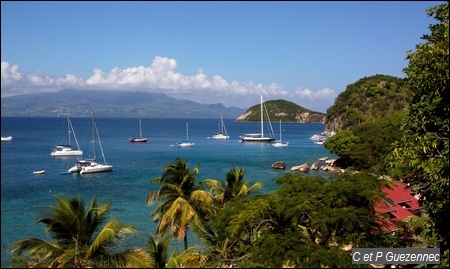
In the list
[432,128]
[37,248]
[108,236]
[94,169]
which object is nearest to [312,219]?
[432,128]

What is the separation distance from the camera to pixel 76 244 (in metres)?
11.3

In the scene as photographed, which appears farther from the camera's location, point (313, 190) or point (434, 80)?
point (313, 190)

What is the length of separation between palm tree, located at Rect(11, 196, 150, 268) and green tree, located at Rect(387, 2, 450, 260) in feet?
25.2

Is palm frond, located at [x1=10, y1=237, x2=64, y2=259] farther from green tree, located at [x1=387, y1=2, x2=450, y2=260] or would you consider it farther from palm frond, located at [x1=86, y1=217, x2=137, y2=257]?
green tree, located at [x1=387, y1=2, x2=450, y2=260]

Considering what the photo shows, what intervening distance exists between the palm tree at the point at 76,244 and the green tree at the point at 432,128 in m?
7.67

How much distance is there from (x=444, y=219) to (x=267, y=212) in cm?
554

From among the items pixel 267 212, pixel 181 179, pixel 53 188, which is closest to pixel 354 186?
pixel 267 212

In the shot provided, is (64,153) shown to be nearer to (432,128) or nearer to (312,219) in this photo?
(312,219)

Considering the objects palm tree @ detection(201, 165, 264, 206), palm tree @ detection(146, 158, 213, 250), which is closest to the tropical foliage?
palm tree @ detection(201, 165, 264, 206)

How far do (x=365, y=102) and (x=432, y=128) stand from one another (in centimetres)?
10969

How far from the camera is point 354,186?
13.8 metres

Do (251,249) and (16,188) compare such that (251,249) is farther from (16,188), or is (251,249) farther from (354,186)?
(16,188)

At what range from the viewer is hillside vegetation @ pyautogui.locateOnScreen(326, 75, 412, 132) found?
107306mm

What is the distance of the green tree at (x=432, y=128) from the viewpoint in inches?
376
